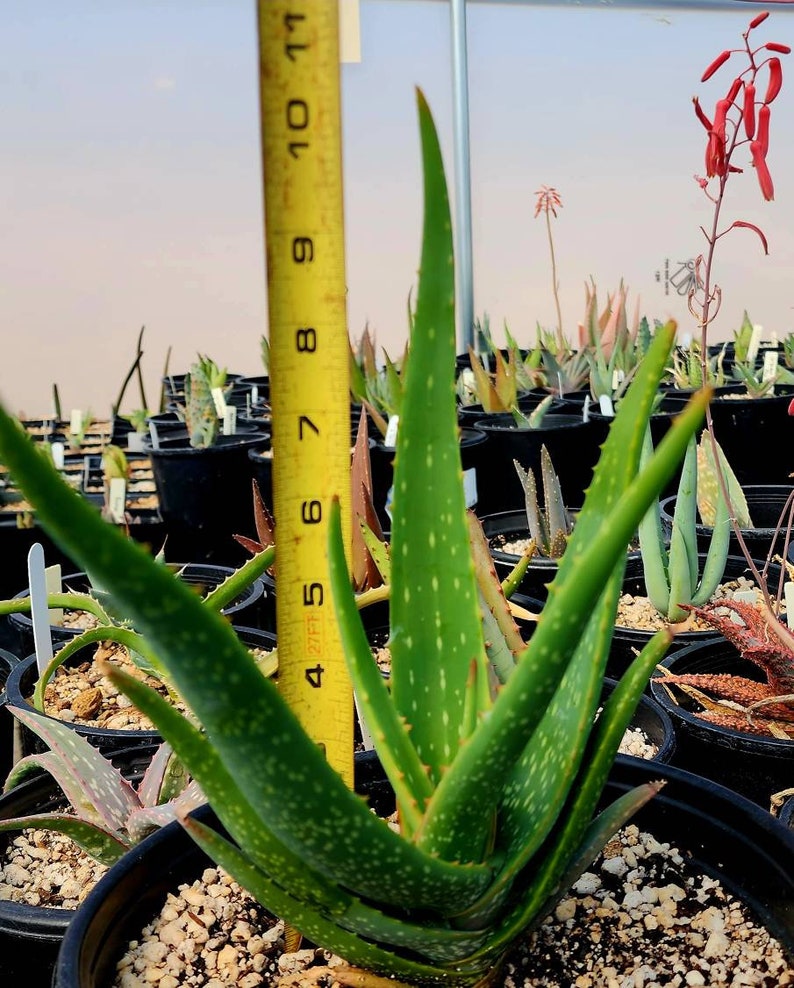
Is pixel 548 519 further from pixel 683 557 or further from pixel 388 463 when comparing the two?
pixel 388 463

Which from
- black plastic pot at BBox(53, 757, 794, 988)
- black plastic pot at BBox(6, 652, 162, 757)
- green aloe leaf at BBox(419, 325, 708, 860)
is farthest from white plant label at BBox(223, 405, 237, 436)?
A: green aloe leaf at BBox(419, 325, 708, 860)

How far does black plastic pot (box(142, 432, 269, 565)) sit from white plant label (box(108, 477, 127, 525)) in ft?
1.11

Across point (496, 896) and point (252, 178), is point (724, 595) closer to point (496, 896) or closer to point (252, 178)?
point (496, 896)

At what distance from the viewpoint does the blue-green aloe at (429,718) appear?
1.13 ft

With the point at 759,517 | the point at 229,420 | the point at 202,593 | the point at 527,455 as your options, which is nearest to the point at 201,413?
the point at 229,420

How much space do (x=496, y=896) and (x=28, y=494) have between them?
33 cm

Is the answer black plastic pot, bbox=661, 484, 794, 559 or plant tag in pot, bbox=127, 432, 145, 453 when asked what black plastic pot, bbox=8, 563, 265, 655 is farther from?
plant tag in pot, bbox=127, 432, 145, 453

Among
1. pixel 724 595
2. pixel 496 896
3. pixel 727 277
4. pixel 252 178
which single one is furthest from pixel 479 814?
pixel 727 277

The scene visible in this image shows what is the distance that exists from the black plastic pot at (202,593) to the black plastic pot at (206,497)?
2.03 ft

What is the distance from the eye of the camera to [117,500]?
1.85 meters

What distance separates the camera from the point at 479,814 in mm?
447

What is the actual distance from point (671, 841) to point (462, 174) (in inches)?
126

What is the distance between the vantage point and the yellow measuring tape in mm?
479

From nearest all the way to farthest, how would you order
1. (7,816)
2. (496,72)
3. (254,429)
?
(7,816), (254,429), (496,72)
